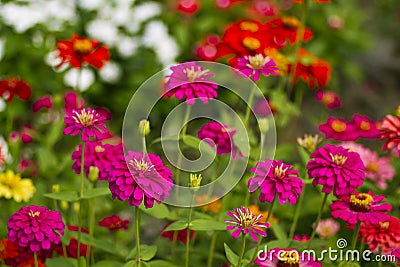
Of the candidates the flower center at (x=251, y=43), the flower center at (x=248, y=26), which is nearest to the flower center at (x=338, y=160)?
the flower center at (x=251, y=43)

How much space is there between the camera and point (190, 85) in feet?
4.86

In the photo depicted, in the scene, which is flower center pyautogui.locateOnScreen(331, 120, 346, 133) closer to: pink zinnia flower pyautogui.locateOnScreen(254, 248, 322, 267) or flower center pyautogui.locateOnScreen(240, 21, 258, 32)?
flower center pyautogui.locateOnScreen(240, 21, 258, 32)

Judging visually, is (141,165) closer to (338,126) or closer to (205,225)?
(205,225)

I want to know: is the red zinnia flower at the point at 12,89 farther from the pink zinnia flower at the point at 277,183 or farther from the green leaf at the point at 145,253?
the pink zinnia flower at the point at 277,183

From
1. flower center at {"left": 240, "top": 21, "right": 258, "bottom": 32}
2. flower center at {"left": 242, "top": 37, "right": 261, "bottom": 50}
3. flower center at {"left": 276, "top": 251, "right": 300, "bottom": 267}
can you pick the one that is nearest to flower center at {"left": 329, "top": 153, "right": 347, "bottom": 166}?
flower center at {"left": 276, "top": 251, "right": 300, "bottom": 267}

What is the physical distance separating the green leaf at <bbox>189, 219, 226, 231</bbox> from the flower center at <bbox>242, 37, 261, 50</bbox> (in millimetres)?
589

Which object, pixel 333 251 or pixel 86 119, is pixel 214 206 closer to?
pixel 333 251

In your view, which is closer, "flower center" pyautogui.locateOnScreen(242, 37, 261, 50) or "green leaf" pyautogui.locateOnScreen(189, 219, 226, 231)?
"green leaf" pyautogui.locateOnScreen(189, 219, 226, 231)

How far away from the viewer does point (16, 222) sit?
4.42 feet

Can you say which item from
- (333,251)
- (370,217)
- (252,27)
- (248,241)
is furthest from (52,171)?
(370,217)

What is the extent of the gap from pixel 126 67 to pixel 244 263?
1826mm

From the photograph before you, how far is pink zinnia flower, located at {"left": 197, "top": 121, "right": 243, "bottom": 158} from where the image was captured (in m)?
1.57

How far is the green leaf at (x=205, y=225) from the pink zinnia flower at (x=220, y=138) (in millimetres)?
202

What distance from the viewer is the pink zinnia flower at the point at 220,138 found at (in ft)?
5.16
